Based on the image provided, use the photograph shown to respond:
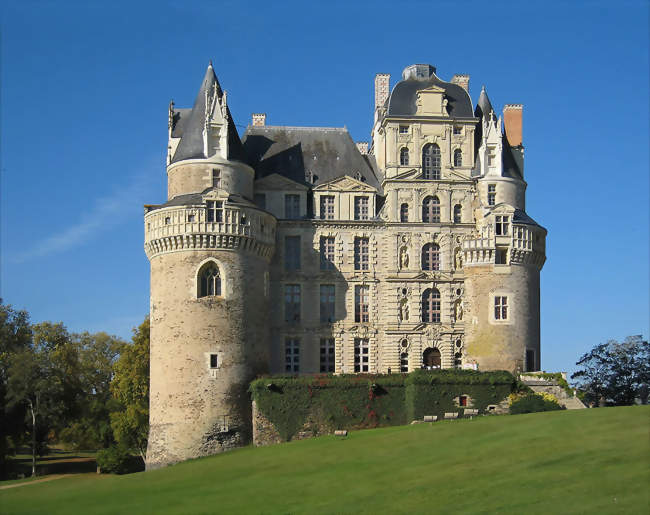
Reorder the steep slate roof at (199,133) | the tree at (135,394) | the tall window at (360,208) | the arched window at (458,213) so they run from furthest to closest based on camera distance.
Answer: the tree at (135,394) < the arched window at (458,213) < the tall window at (360,208) < the steep slate roof at (199,133)

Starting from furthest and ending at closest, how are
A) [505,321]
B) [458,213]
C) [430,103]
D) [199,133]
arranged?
[430,103] → [458,213] → [505,321] → [199,133]

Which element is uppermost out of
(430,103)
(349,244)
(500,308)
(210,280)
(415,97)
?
(415,97)

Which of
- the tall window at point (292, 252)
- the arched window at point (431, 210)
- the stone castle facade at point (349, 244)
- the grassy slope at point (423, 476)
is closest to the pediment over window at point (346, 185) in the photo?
the stone castle facade at point (349, 244)

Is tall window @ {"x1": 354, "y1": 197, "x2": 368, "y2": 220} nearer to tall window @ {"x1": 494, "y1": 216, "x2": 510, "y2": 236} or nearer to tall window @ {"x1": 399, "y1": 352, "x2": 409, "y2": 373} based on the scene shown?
tall window @ {"x1": 494, "y1": 216, "x2": 510, "y2": 236}

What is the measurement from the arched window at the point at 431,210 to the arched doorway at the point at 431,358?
8.29m

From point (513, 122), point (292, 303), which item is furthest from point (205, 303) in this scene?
point (513, 122)

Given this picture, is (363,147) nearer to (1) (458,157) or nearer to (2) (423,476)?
(1) (458,157)

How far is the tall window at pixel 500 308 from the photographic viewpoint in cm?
5772

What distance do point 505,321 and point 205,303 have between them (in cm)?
1837

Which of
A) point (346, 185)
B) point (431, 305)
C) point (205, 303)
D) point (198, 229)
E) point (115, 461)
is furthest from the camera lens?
point (346, 185)

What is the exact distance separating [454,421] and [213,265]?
638 inches

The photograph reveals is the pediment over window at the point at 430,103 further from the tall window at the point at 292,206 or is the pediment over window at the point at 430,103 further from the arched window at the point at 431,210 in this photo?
the tall window at the point at 292,206

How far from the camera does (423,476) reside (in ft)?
116

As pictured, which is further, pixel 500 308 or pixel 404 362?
pixel 404 362
